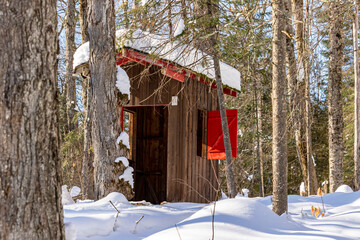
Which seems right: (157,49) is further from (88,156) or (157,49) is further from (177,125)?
(88,156)

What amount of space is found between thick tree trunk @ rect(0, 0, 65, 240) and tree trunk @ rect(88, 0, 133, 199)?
4765 millimetres

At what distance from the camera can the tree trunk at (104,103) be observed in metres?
7.32

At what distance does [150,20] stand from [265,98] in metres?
8.09

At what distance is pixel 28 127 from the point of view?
7.95 feet

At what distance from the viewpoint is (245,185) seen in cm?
2050

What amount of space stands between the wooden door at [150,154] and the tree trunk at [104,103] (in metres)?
3.61

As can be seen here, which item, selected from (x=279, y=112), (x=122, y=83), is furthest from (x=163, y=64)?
(x=279, y=112)

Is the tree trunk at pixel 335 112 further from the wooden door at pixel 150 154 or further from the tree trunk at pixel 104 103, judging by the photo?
the tree trunk at pixel 104 103

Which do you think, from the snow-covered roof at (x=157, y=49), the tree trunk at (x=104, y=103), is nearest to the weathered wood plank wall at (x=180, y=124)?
the snow-covered roof at (x=157, y=49)

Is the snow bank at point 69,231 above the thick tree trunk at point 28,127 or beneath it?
beneath

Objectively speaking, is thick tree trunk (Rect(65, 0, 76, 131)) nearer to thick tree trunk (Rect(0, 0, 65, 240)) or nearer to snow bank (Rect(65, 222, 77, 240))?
snow bank (Rect(65, 222, 77, 240))

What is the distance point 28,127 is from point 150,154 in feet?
29.1

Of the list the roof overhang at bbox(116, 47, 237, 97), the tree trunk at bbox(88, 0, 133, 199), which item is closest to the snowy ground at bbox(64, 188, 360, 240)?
the tree trunk at bbox(88, 0, 133, 199)

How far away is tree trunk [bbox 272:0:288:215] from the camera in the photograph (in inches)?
239
